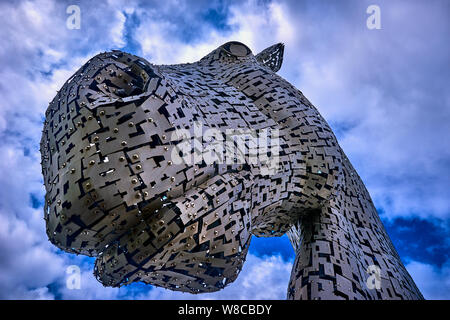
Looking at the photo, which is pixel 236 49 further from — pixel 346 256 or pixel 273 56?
pixel 346 256

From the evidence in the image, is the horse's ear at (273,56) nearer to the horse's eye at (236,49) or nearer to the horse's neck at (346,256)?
the horse's eye at (236,49)

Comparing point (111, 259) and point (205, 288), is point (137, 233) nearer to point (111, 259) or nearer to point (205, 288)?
point (111, 259)

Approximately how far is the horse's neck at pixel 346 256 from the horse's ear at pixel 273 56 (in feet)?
5.36

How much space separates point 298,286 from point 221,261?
0.68 meters

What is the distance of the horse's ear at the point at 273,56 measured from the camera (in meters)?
3.92

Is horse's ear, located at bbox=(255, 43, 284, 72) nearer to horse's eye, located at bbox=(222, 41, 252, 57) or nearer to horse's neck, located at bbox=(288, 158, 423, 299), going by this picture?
horse's eye, located at bbox=(222, 41, 252, 57)

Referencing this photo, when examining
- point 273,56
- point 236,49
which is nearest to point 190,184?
point 236,49

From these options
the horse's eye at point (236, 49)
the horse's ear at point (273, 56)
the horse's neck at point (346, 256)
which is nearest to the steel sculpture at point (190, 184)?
the horse's neck at point (346, 256)

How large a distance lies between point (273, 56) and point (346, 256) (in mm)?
2557

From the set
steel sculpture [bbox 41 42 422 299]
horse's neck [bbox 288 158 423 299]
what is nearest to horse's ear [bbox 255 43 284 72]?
steel sculpture [bbox 41 42 422 299]

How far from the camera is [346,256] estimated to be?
7.66 ft

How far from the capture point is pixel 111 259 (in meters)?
1.71

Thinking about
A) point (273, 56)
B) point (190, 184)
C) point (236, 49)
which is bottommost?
point (190, 184)
